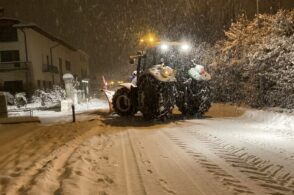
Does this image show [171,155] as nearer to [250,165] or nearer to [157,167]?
[157,167]

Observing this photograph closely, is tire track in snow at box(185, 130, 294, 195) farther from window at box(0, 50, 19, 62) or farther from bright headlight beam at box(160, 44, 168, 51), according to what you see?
window at box(0, 50, 19, 62)

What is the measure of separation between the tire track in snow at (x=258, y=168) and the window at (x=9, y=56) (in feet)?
112

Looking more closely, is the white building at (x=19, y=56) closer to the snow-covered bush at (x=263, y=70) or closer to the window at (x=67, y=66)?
the window at (x=67, y=66)

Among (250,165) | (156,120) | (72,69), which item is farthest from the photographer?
(72,69)

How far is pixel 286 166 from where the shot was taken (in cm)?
727

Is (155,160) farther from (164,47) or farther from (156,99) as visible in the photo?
(164,47)

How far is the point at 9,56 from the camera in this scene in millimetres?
40594

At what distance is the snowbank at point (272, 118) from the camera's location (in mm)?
12202

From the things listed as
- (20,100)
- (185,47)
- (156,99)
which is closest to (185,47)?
(185,47)

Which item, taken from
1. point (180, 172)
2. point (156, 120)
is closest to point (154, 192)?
point (180, 172)

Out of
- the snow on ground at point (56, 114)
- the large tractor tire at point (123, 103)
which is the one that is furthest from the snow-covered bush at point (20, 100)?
the large tractor tire at point (123, 103)

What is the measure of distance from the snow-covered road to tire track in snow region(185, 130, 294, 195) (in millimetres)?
14

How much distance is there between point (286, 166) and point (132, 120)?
9.44m

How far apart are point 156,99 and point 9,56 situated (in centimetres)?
2968
